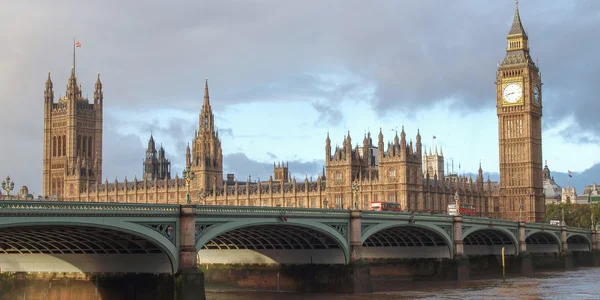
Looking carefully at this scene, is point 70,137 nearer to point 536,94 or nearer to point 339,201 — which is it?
point 339,201

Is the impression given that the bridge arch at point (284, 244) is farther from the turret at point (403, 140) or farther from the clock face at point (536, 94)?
the clock face at point (536, 94)

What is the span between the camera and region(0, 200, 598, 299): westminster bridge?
49031 millimetres

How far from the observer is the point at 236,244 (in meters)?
72.1

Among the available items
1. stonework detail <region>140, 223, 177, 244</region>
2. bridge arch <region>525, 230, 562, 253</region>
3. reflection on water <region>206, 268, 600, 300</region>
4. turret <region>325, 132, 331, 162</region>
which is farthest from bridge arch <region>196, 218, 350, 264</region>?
turret <region>325, 132, 331, 162</region>

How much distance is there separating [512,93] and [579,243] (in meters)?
27.8

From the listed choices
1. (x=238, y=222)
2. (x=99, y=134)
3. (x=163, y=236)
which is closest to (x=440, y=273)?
(x=238, y=222)

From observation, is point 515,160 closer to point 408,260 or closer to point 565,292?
point 408,260

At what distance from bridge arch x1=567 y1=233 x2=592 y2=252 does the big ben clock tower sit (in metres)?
14.1

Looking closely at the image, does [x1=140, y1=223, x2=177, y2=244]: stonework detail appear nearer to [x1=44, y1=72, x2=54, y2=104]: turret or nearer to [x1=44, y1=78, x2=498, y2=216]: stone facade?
[x1=44, y1=78, x2=498, y2=216]: stone facade

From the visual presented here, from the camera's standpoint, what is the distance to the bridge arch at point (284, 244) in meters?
64.6

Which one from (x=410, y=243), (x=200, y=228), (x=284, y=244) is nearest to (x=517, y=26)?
(x=410, y=243)

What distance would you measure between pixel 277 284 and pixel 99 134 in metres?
133

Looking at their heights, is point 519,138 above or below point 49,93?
below

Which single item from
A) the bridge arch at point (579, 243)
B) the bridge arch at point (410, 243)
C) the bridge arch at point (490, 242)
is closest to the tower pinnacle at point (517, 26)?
the bridge arch at point (579, 243)
